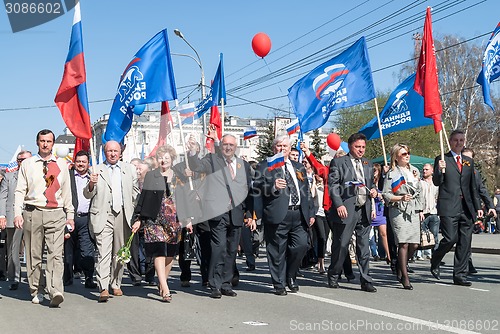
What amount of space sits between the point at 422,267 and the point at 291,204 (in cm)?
437

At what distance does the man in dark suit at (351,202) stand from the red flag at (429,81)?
1.41 meters

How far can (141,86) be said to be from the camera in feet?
32.2

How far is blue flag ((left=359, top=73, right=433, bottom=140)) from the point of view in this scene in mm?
12016

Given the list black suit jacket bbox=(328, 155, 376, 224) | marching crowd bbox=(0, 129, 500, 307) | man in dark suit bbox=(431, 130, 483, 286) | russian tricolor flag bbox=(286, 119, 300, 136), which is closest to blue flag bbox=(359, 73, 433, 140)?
russian tricolor flag bbox=(286, 119, 300, 136)

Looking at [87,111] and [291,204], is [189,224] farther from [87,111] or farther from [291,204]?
[87,111]

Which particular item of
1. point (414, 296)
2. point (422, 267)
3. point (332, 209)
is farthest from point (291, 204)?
point (422, 267)

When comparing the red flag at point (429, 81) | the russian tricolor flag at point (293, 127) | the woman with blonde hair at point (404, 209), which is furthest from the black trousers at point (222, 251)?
the russian tricolor flag at point (293, 127)

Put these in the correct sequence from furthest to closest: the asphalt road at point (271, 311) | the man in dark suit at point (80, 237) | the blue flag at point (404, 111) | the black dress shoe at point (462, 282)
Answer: the blue flag at point (404, 111) → the man in dark suit at point (80, 237) → the black dress shoe at point (462, 282) → the asphalt road at point (271, 311)

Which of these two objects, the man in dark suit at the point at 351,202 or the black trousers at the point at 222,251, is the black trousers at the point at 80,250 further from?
the man in dark suit at the point at 351,202

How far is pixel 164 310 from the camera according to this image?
757cm

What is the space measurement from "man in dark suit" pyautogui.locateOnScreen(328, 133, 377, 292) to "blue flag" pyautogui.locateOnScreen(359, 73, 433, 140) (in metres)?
3.02

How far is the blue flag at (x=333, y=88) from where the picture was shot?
36.4ft

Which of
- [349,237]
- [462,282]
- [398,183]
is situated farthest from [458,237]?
[349,237]

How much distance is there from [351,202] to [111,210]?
9.94 ft
